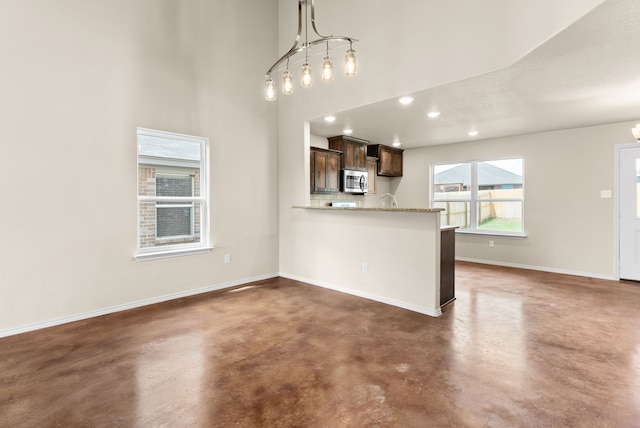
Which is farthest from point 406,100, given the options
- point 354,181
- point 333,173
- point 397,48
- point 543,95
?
point 354,181

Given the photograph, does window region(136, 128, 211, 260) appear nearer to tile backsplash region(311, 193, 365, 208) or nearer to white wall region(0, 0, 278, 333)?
white wall region(0, 0, 278, 333)

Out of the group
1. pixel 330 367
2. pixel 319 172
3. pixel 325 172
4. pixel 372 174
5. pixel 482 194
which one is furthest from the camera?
pixel 372 174

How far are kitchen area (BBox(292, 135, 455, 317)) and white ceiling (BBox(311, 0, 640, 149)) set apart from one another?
0.96 meters

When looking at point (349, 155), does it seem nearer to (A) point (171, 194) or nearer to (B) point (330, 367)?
(A) point (171, 194)

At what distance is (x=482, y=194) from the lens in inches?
253

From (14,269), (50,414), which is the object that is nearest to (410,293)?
(50,414)

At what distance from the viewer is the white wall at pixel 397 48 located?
273cm

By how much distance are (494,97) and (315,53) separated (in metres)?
2.41

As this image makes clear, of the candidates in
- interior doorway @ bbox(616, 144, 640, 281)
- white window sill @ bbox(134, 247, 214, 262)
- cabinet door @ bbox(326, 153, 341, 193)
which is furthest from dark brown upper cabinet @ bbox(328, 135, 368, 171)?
interior doorway @ bbox(616, 144, 640, 281)

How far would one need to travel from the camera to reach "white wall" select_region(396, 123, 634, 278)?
5004 mm

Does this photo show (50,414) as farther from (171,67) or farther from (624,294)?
(624,294)

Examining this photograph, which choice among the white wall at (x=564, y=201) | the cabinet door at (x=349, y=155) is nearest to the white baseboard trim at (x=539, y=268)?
the white wall at (x=564, y=201)

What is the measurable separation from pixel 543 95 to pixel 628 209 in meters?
2.76

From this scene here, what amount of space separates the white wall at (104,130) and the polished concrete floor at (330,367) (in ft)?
1.58
